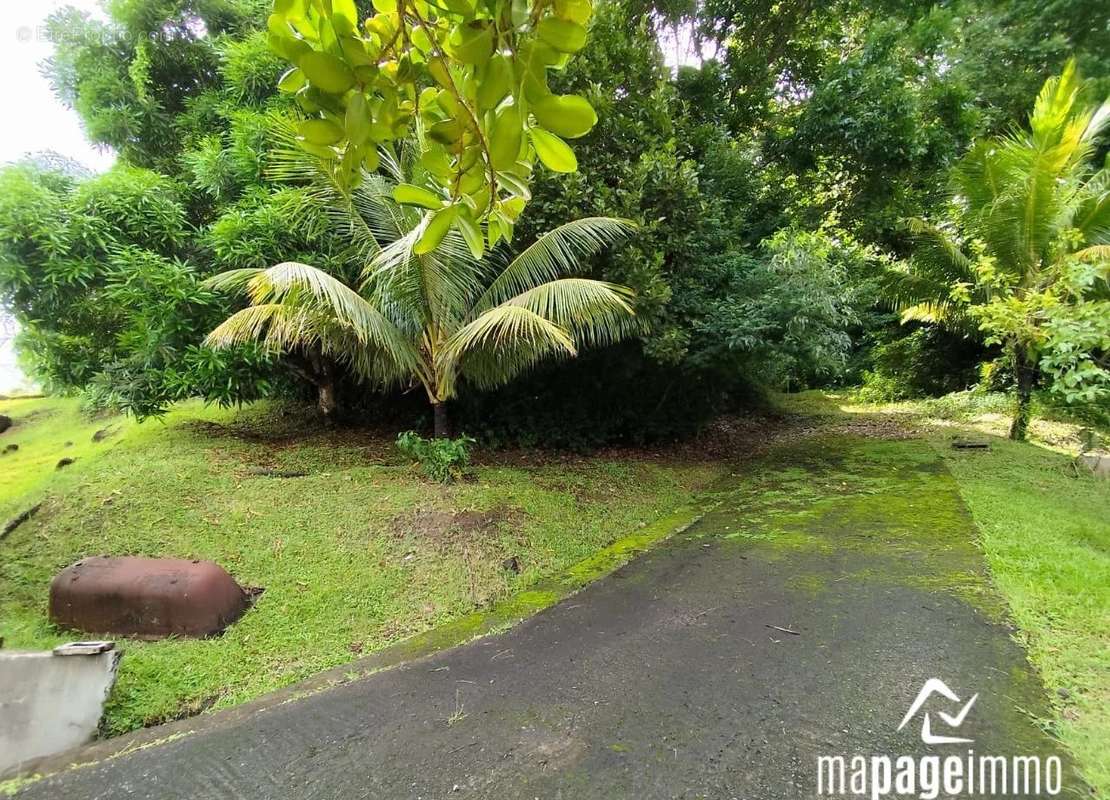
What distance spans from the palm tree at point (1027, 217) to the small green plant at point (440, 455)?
5.87 metres

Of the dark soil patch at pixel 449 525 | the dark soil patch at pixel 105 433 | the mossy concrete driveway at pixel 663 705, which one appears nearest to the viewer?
the mossy concrete driveway at pixel 663 705

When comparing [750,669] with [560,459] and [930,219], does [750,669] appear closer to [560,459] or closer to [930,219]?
[560,459]

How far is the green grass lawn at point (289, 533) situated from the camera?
2916 millimetres

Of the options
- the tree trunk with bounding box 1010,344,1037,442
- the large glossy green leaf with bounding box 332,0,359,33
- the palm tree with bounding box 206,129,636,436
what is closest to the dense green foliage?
the palm tree with bounding box 206,129,636,436

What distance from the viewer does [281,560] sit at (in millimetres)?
3863

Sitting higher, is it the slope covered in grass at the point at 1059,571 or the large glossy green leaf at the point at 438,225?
the large glossy green leaf at the point at 438,225

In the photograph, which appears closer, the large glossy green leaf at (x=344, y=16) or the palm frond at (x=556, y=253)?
the large glossy green leaf at (x=344, y=16)

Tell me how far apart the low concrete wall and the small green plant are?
3.16m

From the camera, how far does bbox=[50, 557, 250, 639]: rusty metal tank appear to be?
3002 millimetres

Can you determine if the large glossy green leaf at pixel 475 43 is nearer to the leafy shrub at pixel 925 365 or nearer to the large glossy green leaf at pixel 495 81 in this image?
the large glossy green leaf at pixel 495 81

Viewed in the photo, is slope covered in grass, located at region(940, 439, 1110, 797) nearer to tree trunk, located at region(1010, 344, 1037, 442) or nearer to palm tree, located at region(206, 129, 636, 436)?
tree trunk, located at region(1010, 344, 1037, 442)

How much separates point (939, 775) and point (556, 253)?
4627 millimetres

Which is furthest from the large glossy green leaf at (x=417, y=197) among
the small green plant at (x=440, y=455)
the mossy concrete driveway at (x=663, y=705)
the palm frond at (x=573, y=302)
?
the small green plant at (x=440, y=455)

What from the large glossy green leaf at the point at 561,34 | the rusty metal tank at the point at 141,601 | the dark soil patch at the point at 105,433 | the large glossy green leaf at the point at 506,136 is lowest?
the dark soil patch at the point at 105,433
